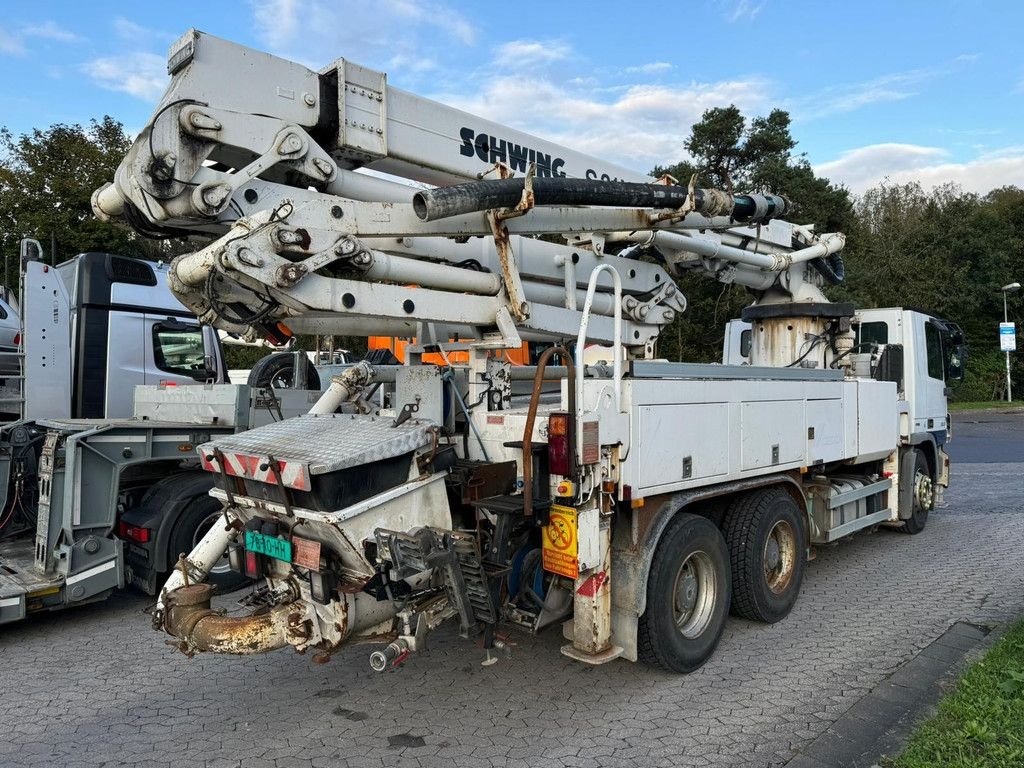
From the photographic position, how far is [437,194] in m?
3.84

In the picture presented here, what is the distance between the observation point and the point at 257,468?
3646 millimetres

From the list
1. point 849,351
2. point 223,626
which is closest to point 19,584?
point 223,626

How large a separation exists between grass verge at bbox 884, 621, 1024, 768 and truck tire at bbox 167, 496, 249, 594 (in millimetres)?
4693

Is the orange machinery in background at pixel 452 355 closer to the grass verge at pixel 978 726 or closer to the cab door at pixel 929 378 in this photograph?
the grass verge at pixel 978 726

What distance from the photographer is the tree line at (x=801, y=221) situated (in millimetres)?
22875

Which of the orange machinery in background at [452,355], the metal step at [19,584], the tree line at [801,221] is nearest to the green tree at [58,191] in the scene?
the tree line at [801,221]

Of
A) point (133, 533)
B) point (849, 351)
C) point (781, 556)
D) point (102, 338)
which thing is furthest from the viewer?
point (849, 351)

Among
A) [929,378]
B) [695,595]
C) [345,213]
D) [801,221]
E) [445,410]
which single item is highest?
[801,221]

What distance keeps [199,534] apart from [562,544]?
366 cm

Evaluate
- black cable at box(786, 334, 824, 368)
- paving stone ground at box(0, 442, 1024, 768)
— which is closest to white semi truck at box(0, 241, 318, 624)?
paving stone ground at box(0, 442, 1024, 768)

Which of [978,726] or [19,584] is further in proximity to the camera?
[19,584]

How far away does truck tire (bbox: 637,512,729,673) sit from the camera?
13.9 ft

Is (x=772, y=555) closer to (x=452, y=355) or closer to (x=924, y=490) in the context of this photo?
(x=452, y=355)

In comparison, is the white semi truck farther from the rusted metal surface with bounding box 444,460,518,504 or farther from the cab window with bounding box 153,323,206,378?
the rusted metal surface with bounding box 444,460,518,504
